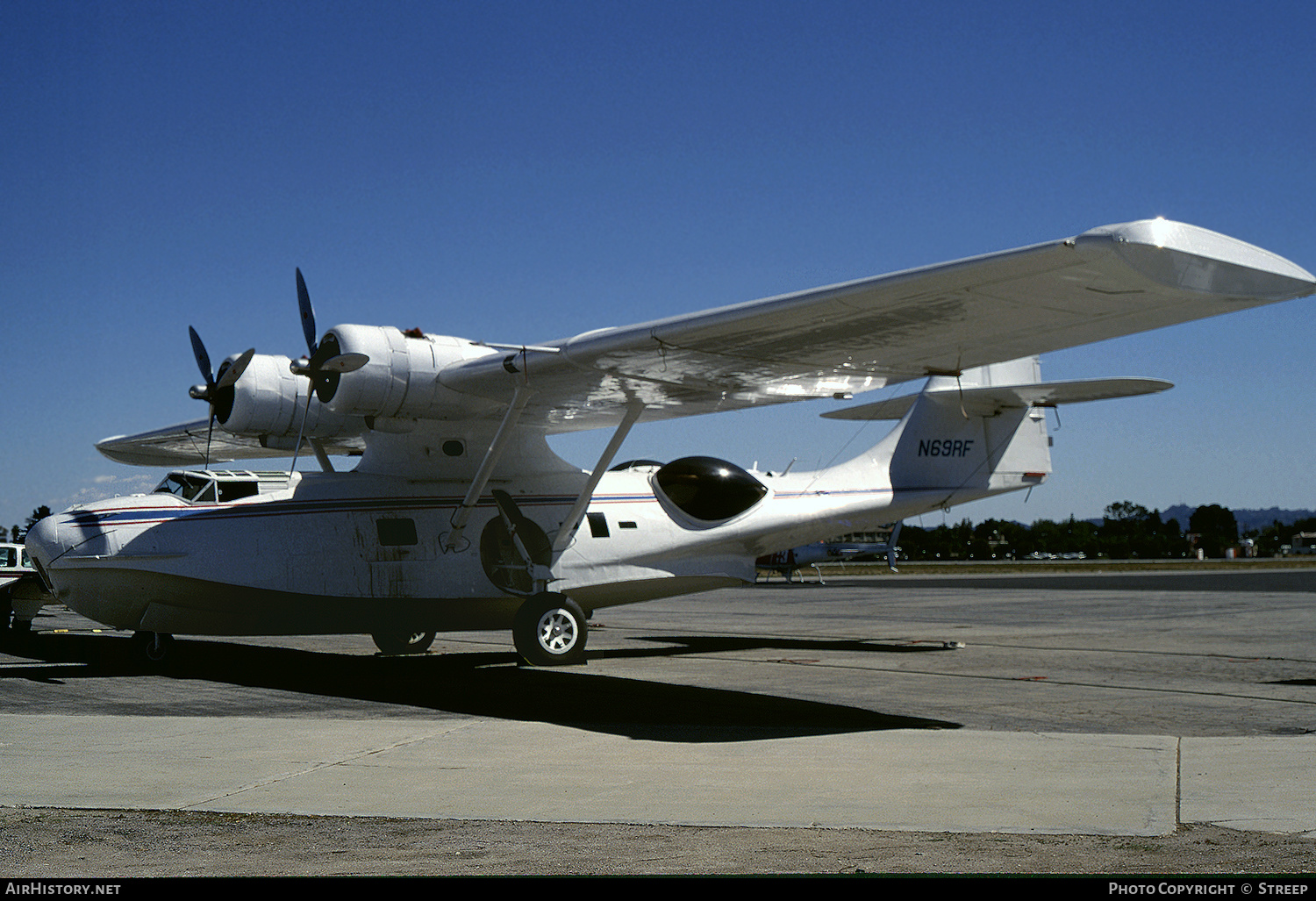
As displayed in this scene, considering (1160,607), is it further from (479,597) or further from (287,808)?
(287,808)

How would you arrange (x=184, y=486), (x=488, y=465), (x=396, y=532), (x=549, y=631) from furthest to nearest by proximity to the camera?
(x=396, y=532)
(x=549, y=631)
(x=488, y=465)
(x=184, y=486)

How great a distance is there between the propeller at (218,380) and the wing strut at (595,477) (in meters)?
4.79

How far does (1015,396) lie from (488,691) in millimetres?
10166

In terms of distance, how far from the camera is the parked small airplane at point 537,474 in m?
11.1

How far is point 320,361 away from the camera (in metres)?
13.8

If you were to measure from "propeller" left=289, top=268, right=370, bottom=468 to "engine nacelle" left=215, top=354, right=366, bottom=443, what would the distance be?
97cm

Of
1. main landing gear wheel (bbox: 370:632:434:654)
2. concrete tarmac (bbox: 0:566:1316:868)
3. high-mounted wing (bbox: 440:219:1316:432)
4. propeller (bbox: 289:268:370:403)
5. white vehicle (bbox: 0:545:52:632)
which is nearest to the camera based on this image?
concrete tarmac (bbox: 0:566:1316:868)

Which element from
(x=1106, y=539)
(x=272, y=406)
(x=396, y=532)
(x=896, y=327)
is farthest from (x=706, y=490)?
(x=1106, y=539)

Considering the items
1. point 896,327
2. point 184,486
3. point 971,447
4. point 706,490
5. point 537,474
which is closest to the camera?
point 896,327

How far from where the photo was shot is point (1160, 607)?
2811cm

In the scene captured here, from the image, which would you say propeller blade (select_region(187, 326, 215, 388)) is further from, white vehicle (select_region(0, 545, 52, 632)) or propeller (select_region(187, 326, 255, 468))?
white vehicle (select_region(0, 545, 52, 632))

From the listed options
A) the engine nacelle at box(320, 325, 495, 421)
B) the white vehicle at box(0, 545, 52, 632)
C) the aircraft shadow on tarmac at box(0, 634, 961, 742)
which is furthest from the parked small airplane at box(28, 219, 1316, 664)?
the white vehicle at box(0, 545, 52, 632)

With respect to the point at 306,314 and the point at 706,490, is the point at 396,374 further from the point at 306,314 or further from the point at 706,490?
the point at 706,490

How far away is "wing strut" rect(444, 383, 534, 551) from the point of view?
537 inches
